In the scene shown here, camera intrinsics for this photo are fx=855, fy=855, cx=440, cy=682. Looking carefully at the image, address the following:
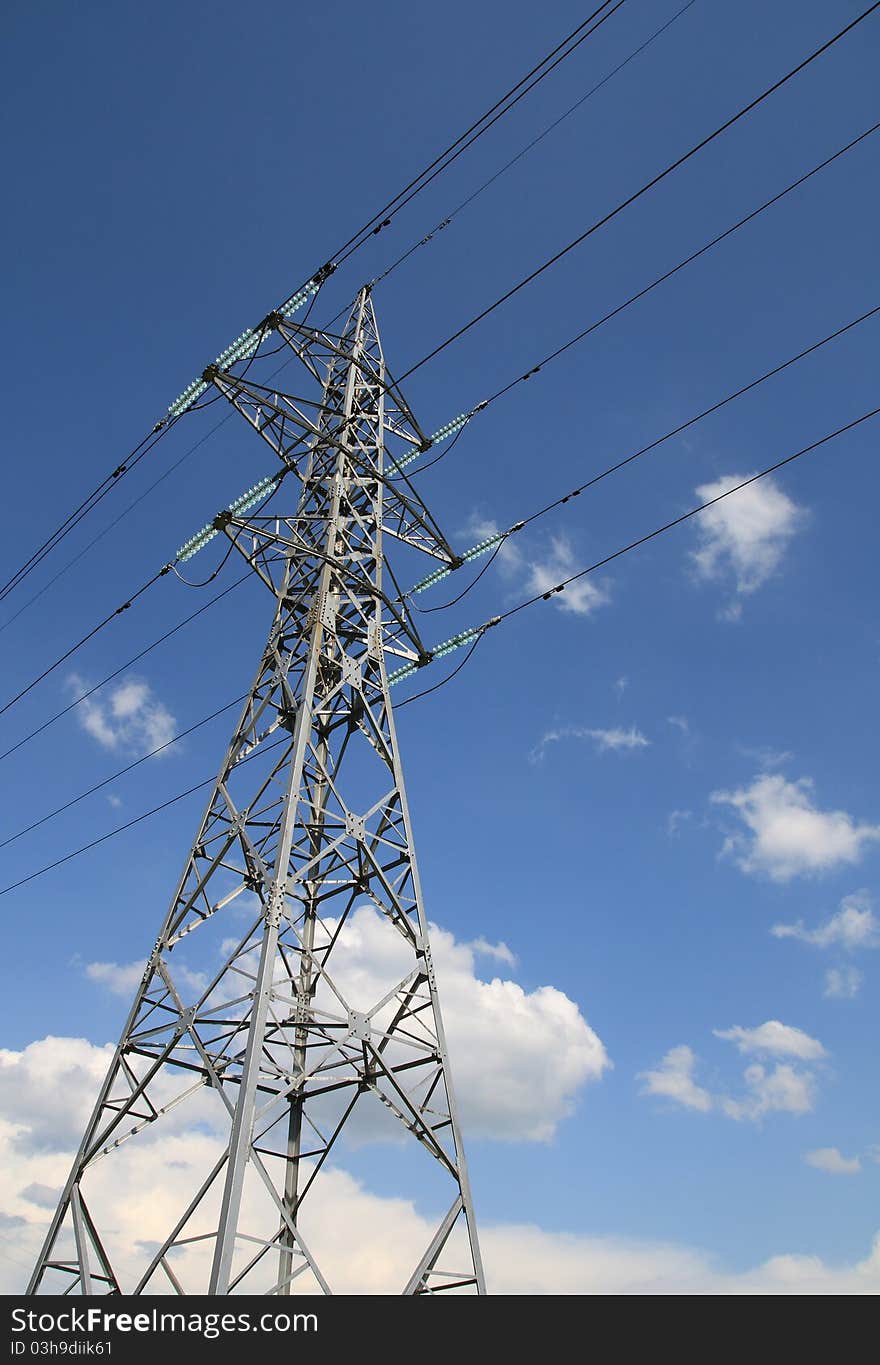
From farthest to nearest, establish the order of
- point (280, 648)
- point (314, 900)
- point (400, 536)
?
point (400, 536), point (280, 648), point (314, 900)

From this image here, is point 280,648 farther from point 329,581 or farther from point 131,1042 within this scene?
point 131,1042

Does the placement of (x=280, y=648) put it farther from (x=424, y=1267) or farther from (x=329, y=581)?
(x=424, y=1267)

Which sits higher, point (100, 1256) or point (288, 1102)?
point (288, 1102)

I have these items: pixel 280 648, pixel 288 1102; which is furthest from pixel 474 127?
pixel 288 1102

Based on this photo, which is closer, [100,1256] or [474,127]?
[100,1256]

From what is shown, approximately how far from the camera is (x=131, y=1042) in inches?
464

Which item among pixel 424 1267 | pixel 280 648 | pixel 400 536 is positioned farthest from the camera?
pixel 400 536
